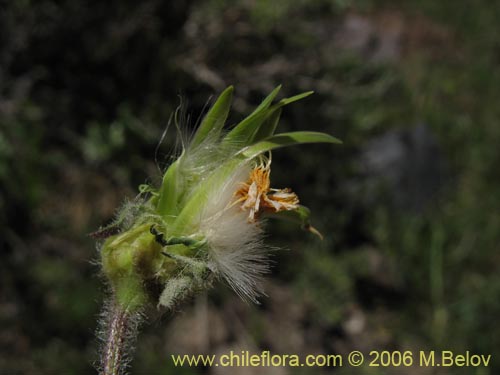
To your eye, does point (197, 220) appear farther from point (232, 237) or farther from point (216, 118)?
point (216, 118)

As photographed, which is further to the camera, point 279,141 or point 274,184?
point 274,184

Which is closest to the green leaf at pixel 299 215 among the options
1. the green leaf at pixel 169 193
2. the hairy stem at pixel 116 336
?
the green leaf at pixel 169 193

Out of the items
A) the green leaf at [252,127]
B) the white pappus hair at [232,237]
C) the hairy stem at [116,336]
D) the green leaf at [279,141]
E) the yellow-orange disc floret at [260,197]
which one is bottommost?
the hairy stem at [116,336]

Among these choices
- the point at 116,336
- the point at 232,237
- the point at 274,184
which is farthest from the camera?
the point at 274,184

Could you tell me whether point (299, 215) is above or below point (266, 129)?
below

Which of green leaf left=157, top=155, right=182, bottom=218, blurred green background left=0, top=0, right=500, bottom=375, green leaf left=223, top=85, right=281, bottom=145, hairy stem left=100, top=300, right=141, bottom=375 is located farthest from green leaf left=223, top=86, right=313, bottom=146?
blurred green background left=0, top=0, right=500, bottom=375

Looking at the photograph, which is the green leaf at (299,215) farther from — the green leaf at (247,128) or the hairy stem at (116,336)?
the hairy stem at (116,336)

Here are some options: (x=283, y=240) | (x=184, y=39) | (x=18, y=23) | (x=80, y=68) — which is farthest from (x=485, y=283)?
(x=18, y=23)

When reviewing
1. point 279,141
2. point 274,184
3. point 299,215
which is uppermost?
point 279,141

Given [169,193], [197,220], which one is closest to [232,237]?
[197,220]
